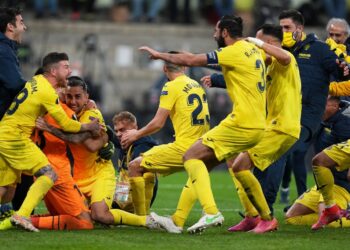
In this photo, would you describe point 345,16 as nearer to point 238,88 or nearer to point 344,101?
point 344,101

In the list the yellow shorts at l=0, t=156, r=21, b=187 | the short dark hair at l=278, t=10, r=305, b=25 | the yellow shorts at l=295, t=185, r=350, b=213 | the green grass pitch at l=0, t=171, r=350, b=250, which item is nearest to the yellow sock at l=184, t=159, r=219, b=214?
the green grass pitch at l=0, t=171, r=350, b=250

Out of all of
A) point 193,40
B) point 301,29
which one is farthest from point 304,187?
point 193,40

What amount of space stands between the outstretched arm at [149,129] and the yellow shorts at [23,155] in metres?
1.22

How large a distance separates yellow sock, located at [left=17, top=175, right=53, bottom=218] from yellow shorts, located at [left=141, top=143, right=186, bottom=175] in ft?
4.28

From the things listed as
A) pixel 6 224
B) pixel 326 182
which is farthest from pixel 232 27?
pixel 6 224

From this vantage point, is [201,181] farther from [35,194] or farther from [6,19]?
[6,19]

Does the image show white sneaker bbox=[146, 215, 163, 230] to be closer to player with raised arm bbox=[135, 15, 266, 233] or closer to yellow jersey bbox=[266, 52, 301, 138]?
player with raised arm bbox=[135, 15, 266, 233]

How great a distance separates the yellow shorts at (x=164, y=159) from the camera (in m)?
13.1

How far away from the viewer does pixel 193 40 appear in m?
32.0

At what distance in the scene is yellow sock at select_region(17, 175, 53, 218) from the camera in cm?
1212

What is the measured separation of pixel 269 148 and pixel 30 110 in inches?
98.0

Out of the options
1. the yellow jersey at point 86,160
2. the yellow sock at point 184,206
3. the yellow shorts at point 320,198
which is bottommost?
the yellow shorts at point 320,198

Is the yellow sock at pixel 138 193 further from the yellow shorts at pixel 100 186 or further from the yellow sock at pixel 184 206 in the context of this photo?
the yellow sock at pixel 184 206

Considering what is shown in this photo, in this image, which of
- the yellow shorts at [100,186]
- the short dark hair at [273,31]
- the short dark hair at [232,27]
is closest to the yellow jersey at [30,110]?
the yellow shorts at [100,186]
